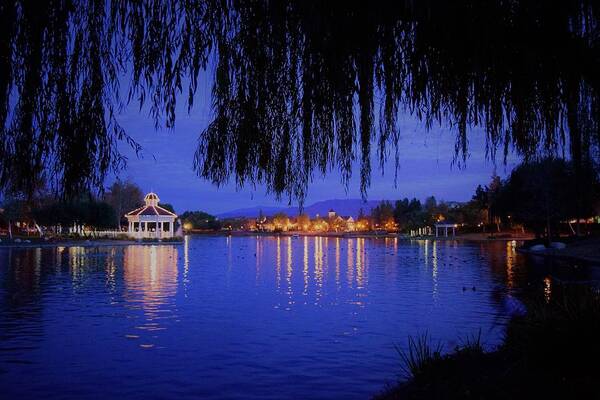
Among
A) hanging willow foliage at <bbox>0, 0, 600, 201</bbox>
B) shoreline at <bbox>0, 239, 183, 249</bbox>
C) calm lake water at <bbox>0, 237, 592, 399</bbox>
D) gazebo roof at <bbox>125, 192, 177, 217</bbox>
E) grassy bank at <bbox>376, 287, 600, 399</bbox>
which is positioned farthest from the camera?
gazebo roof at <bbox>125, 192, 177, 217</bbox>

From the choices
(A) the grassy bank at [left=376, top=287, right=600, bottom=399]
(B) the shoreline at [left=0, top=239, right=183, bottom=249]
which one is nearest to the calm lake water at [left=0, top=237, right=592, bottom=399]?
(A) the grassy bank at [left=376, top=287, right=600, bottom=399]

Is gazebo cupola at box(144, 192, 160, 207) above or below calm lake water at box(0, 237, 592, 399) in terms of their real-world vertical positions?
above

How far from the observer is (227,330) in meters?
14.4

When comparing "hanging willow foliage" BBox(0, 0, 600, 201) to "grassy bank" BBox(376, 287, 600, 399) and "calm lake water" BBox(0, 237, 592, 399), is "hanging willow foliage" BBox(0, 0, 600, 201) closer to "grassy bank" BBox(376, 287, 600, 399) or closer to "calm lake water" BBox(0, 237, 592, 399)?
"grassy bank" BBox(376, 287, 600, 399)

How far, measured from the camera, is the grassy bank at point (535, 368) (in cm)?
454

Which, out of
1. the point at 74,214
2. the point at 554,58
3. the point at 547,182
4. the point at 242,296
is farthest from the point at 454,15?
the point at 74,214

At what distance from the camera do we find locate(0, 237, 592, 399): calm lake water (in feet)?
31.7

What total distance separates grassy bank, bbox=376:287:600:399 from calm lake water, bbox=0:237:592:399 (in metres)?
1.57

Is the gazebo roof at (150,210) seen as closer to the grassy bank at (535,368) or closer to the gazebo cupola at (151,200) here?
the gazebo cupola at (151,200)

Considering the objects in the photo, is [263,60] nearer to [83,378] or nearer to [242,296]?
[83,378]

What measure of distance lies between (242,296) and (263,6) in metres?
19.2

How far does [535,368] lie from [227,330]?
10.1m

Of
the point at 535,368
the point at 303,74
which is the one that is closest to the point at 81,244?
the point at 535,368

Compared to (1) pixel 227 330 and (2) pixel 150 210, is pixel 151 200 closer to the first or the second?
(2) pixel 150 210
